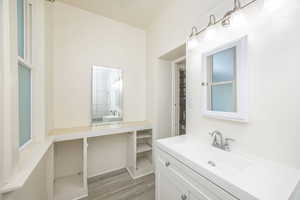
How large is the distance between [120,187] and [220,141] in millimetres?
1568

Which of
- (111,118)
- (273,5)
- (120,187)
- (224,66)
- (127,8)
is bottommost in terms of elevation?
(120,187)

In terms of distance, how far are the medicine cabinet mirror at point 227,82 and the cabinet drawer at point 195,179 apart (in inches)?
21.6

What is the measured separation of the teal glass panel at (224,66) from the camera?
102 centimetres

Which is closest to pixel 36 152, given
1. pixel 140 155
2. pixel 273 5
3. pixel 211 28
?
pixel 140 155

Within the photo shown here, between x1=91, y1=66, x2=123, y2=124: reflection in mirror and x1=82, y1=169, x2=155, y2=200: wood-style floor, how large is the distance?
94 cm

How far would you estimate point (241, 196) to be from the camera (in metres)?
0.56

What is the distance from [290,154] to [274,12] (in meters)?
0.92

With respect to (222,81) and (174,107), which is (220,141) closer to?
(222,81)

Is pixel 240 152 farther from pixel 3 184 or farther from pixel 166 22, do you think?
pixel 166 22

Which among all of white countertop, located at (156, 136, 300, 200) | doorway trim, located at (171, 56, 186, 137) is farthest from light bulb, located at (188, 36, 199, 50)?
white countertop, located at (156, 136, 300, 200)

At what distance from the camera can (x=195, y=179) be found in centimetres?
82

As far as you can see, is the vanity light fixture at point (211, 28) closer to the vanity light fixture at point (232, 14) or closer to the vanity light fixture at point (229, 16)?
the vanity light fixture at point (229, 16)

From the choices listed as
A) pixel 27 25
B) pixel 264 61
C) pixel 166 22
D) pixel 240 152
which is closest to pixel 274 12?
pixel 264 61

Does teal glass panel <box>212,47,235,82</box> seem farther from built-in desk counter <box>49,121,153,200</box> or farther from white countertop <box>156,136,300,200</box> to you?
built-in desk counter <box>49,121,153,200</box>
